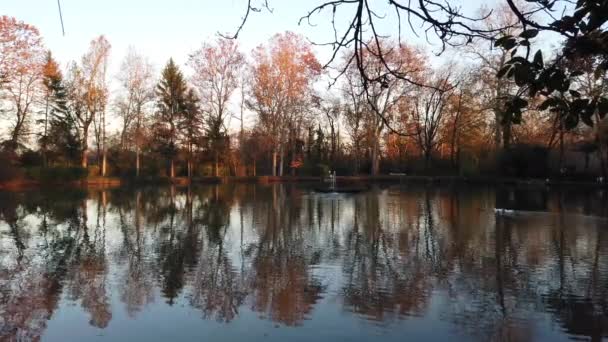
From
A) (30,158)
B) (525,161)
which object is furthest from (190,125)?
(525,161)

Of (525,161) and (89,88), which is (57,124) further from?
(525,161)

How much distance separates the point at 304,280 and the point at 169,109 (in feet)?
120

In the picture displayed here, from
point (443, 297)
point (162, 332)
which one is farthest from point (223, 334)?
point (443, 297)

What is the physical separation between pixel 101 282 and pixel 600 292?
6514 millimetres

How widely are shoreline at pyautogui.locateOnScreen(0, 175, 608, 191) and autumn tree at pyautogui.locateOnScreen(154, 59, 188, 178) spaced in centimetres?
324

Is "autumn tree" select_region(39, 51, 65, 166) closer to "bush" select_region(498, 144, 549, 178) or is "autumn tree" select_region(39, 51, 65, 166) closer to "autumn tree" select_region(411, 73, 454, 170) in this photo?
"autumn tree" select_region(411, 73, 454, 170)

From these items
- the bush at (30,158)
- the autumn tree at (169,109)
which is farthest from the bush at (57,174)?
the autumn tree at (169,109)

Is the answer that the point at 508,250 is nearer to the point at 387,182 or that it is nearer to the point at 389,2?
the point at 389,2

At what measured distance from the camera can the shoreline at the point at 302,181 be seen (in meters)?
31.3

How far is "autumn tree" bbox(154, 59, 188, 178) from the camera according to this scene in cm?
4075

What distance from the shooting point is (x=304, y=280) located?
24.0ft

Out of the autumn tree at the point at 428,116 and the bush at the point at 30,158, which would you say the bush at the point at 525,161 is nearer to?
the autumn tree at the point at 428,116

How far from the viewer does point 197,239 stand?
11.0 m

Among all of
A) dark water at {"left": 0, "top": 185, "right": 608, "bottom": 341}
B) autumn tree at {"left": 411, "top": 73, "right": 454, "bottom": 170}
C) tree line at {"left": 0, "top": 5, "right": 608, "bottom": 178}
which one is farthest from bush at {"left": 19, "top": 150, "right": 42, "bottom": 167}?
autumn tree at {"left": 411, "top": 73, "right": 454, "bottom": 170}
